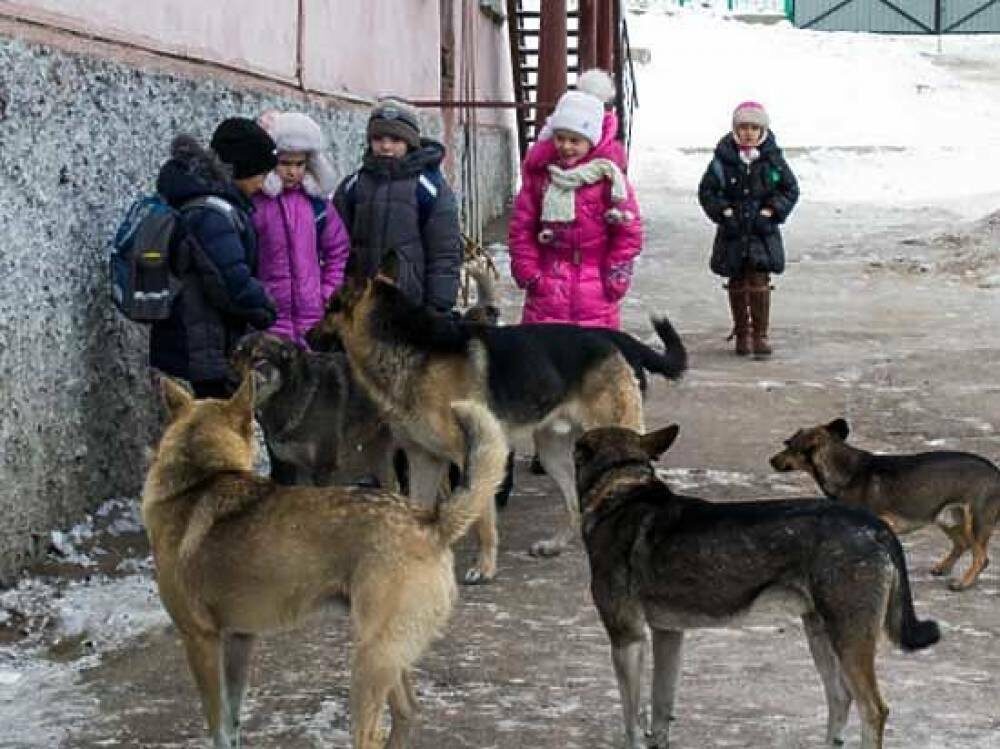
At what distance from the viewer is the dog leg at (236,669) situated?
4.87 metres

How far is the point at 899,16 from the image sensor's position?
43.5m

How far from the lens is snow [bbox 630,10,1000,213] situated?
29.2 meters

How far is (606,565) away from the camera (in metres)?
4.95

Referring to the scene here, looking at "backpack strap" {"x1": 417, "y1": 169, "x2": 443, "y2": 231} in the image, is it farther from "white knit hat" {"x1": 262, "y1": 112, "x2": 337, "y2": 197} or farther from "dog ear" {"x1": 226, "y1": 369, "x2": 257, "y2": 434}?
"dog ear" {"x1": 226, "y1": 369, "x2": 257, "y2": 434}

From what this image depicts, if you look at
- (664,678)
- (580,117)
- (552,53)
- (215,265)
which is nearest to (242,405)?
(664,678)

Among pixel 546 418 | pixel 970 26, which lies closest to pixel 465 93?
pixel 546 418

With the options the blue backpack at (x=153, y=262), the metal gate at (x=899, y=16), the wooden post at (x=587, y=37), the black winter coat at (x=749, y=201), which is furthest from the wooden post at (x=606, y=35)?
Result: the metal gate at (x=899, y=16)

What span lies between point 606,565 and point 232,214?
8.16 feet

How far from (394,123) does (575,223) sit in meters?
1.18

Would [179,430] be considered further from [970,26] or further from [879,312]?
[970,26]

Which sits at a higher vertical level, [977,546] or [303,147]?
[303,147]

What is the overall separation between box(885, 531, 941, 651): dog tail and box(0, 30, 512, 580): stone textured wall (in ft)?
10.8

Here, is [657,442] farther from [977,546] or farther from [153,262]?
[153,262]

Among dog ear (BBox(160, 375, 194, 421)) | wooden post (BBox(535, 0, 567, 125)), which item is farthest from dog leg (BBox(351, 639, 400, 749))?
wooden post (BBox(535, 0, 567, 125))
